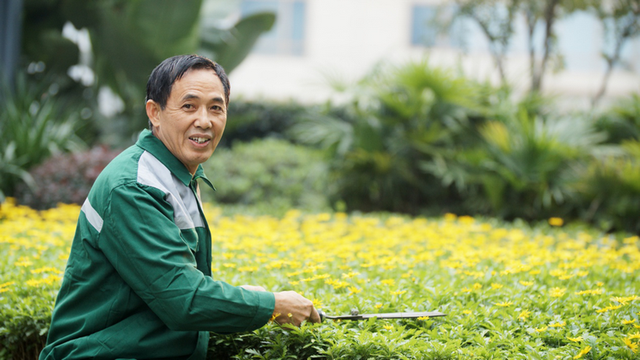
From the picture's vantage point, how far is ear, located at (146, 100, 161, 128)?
2039 millimetres

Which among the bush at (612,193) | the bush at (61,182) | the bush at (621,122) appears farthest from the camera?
the bush at (621,122)

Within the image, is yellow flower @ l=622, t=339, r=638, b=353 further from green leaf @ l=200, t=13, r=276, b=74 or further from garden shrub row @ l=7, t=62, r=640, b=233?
green leaf @ l=200, t=13, r=276, b=74

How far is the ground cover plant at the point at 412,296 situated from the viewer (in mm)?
2080

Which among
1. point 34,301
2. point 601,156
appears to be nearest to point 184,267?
point 34,301

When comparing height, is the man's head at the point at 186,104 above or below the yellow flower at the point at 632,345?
above

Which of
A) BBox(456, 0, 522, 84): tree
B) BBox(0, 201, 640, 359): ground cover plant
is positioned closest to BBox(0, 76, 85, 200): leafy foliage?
BBox(0, 201, 640, 359): ground cover plant

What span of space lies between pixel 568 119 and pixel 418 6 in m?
15.3

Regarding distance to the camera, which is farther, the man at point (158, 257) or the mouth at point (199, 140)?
the mouth at point (199, 140)

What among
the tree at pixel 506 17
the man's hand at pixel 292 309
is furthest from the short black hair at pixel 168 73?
the tree at pixel 506 17

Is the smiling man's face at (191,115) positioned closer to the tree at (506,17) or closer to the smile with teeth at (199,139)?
the smile with teeth at (199,139)

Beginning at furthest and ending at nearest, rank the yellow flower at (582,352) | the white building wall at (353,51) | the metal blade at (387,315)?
the white building wall at (353,51) < the metal blade at (387,315) < the yellow flower at (582,352)

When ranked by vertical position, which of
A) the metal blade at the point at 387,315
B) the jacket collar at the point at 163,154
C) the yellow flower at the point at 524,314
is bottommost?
the yellow flower at the point at 524,314

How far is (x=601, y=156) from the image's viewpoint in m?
7.01

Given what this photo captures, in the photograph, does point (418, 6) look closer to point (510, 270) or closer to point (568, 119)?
point (568, 119)
